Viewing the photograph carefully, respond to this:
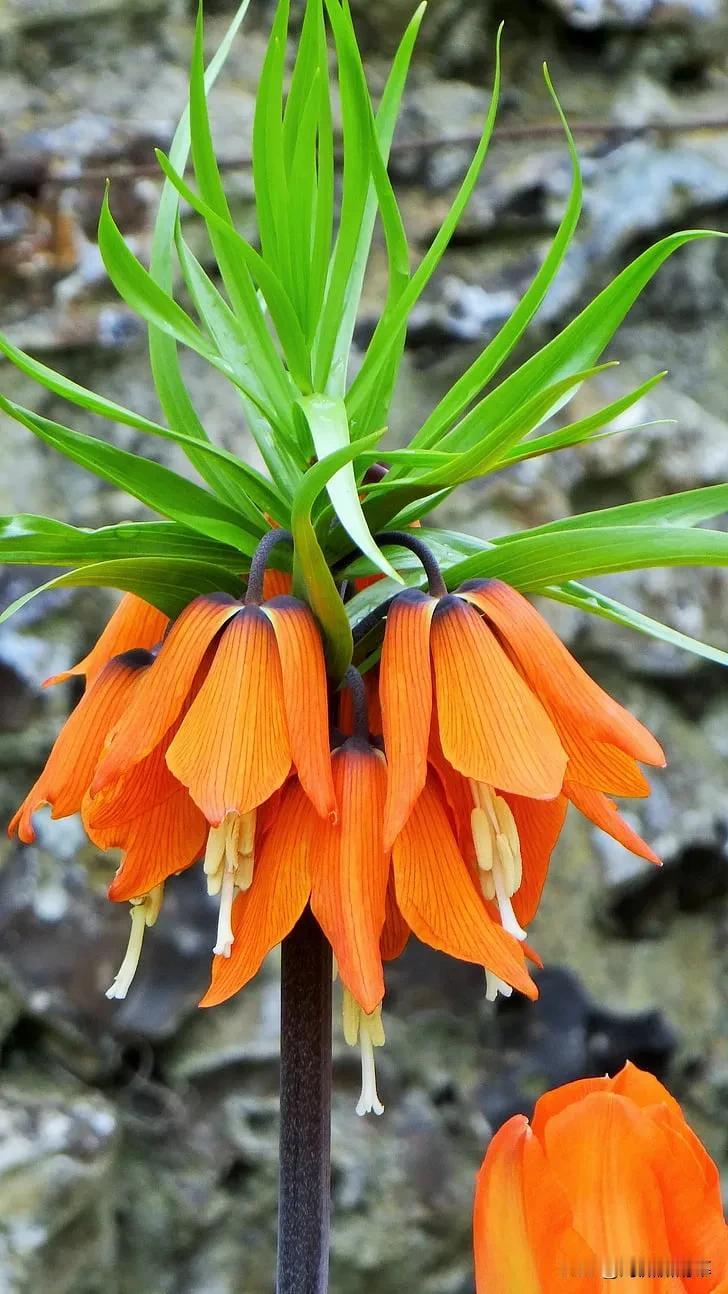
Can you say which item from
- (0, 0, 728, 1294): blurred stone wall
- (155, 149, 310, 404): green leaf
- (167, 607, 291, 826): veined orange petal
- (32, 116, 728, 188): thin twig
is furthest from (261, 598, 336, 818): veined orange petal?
(32, 116, 728, 188): thin twig

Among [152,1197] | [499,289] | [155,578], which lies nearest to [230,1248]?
[152,1197]

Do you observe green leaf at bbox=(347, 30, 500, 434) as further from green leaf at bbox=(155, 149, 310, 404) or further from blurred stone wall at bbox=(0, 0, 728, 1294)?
blurred stone wall at bbox=(0, 0, 728, 1294)

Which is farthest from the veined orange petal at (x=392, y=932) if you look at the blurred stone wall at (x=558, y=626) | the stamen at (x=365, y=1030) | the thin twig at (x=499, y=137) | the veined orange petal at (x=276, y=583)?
the thin twig at (x=499, y=137)

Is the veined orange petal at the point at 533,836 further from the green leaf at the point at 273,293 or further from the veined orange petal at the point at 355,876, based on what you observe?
the green leaf at the point at 273,293

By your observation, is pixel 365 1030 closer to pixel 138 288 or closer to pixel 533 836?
pixel 533 836

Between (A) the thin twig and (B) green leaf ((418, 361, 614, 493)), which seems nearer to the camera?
(B) green leaf ((418, 361, 614, 493))

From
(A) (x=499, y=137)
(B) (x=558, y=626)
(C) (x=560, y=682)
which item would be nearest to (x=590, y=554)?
(C) (x=560, y=682)
